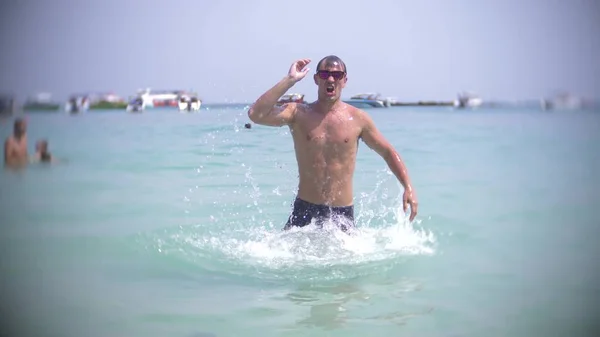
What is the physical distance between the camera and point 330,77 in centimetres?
445

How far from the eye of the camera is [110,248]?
5.23m

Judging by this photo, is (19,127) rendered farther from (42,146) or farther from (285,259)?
(42,146)

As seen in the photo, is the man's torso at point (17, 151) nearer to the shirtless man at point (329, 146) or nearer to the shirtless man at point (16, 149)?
the shirtless man at point (16, 149)

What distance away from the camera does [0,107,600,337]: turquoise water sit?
3.55m

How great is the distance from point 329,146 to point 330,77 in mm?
556

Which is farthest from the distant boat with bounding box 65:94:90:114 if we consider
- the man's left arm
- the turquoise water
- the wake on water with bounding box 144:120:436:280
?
the man's left arm

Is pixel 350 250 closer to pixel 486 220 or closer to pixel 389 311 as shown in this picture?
pixel 389 311

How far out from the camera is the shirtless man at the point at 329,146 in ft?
14.8

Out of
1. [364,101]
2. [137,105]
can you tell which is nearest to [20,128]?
[364,101]

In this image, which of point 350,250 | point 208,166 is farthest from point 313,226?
point 208,166

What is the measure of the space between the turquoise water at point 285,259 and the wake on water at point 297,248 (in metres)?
0.02

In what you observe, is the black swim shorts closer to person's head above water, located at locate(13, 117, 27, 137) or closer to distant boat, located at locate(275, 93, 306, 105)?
Answer: distant boat, located at locate(275, 93, 306, 105)

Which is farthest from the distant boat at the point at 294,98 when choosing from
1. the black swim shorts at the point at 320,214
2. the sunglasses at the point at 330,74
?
the black swim shorts at the point at 320,214

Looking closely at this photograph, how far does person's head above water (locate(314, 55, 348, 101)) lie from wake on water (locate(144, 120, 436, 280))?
1052mm
